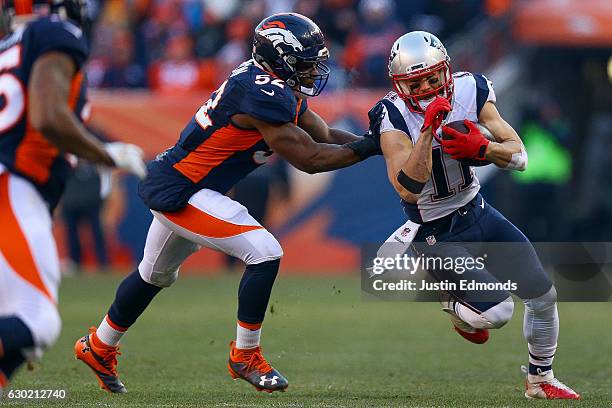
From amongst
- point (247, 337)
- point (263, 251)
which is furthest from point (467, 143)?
point (247, 337)

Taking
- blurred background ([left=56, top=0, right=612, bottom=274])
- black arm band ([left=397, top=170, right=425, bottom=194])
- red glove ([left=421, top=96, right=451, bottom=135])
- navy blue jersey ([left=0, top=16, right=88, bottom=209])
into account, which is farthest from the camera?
blurred background ([left=56, top=0, right=612, bottom=274])

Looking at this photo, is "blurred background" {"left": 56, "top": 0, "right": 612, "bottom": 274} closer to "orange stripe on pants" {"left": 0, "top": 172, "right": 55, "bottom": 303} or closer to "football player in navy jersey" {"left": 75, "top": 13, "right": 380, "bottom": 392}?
"football player in navy jersey" {"left": 75, "top": 13, "right": 380, "bottom": 392}

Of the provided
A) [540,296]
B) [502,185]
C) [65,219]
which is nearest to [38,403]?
[540,296]

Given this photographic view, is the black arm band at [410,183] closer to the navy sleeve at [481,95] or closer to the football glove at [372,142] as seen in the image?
the football glove at [372,142]

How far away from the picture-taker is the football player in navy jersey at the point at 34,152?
13.7ft

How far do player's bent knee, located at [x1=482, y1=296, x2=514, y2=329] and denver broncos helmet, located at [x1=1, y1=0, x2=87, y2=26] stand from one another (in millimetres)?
2491

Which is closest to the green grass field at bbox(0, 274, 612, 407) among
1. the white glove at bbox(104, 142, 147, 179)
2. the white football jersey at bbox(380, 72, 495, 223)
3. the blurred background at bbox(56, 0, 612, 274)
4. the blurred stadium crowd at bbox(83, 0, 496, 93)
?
A: the white football jersey at bbox(380, 72, 495, 223)

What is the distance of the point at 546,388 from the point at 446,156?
126 cm

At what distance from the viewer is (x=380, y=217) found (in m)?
13.6

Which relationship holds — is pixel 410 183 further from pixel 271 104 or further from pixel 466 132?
pixel 271 104

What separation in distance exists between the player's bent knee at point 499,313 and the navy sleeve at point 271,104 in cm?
135

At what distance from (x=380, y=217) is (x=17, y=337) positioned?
9.68 m

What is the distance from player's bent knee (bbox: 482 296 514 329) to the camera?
5664mm

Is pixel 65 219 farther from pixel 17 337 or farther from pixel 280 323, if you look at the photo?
pixel 17 337
